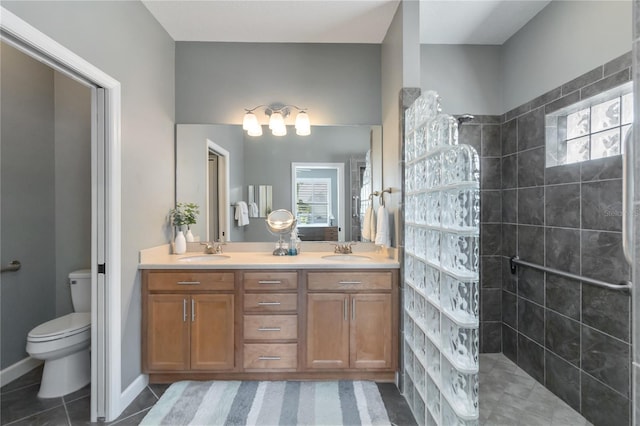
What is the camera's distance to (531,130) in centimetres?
231

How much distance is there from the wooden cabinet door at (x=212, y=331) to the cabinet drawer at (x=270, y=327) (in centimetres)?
12

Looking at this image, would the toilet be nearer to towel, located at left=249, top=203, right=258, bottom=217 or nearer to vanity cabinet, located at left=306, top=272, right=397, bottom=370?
towel, located at left=249, top=203, right=258, bottom=217

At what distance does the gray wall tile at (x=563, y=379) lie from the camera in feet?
6.34

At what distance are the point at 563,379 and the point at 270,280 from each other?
6.61 ft

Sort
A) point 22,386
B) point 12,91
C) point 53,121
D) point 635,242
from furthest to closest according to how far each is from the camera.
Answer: point 53,121 < point 12,91 < point 22,386 < point 635,242

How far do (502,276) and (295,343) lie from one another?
5.94 ft

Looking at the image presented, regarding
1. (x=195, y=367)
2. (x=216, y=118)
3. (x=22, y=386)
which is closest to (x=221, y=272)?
(x=195, y=367)

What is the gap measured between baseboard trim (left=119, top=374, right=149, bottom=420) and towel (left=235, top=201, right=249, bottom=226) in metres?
1.32

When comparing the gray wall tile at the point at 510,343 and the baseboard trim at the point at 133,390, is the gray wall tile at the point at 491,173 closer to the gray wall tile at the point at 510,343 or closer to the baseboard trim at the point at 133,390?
the gray wall tile at the point at 510,343

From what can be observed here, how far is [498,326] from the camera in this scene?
8.77 ft

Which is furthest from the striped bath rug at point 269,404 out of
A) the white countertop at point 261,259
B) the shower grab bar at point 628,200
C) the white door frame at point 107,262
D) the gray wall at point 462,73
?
the gray wall at point 462,73

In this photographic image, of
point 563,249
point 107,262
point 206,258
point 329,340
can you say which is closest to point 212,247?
point 206,258

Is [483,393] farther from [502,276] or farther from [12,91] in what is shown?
[12,91]

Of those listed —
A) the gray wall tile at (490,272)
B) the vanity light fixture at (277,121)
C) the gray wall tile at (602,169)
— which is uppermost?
the vanity light fixture at (277,121)
